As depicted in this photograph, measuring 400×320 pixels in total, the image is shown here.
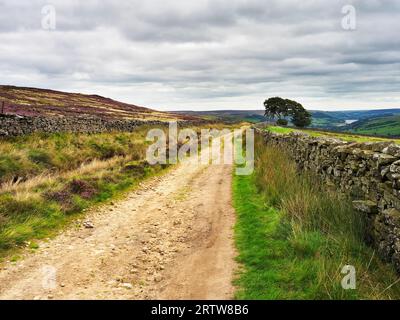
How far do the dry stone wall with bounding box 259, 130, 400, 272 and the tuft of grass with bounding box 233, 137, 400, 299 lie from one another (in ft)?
0.80

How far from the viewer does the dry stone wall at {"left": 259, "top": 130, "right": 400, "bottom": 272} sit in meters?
6.27

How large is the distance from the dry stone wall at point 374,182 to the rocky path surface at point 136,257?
2.79m

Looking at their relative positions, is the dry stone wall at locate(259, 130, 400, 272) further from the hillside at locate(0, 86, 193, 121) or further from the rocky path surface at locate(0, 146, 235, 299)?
the hillside at locate(0, 86, 193, 121)

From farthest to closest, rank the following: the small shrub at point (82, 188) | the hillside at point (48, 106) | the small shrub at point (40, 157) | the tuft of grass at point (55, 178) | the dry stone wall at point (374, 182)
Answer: the hillside at point (48, 106), the small shrub at point (40, 157), the small shrub at point (82, 188), the tuft of grass at point (55, 178), the dry stone wall at point (374, 182)

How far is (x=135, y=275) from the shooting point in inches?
279

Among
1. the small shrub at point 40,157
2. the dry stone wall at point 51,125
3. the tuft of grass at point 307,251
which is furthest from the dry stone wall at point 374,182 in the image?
the dry stone wall at point 51,125

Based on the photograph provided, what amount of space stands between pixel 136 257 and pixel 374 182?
5.11 m

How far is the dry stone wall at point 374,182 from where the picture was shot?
Result: 6.27 meters

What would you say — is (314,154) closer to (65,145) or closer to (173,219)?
(173,219)

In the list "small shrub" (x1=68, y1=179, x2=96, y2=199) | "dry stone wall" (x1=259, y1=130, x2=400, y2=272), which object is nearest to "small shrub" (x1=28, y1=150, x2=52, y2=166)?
"small shrub" (x1=68, y1=179, x2=96, y2=199)

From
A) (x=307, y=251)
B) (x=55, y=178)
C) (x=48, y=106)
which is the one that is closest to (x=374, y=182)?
(x=307, y=251)

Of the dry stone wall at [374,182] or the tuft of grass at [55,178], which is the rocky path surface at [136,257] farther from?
the dry stone wall at [374,182]

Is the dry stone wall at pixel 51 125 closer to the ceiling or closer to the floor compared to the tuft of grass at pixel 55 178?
closer to the ceiling

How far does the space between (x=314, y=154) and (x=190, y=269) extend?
255 inches
